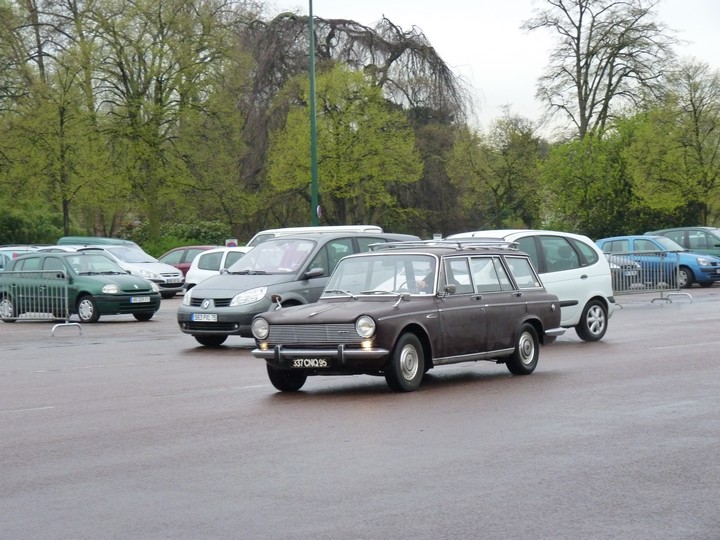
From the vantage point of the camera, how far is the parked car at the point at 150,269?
129 feet

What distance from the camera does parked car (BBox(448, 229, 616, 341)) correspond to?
20312 mm

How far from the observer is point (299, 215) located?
60.6 m

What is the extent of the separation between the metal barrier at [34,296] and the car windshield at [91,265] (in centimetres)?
64

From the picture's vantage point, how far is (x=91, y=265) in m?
29.2

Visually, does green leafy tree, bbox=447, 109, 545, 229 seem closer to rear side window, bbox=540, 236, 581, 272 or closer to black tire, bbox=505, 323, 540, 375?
rear side window, bbox=540, 236, 581, 272

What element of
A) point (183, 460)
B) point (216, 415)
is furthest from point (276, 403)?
point (183, 460)

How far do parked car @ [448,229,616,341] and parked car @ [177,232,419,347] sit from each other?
2.21 m

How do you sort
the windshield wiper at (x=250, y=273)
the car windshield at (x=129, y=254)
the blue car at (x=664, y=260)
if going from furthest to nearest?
1. the car windshield at (x=129, y=254)
2. the blue car at (x=664, y=260)
3. the windshield wiper at (x=250, y=273)

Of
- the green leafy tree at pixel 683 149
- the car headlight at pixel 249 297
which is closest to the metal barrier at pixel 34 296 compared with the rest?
the car headlight at pixel 249 297

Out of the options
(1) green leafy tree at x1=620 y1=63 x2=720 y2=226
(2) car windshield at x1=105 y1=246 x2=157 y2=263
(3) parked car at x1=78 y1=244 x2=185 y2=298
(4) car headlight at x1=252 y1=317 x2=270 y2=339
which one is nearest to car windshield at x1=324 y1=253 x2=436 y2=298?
(4) car headlight at x1=252 y1=317 x2=270 y2=339

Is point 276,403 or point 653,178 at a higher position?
point 653,178

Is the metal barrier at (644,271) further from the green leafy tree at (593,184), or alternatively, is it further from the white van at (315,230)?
the green leafy tree at (593,184)

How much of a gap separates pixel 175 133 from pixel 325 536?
51.6m

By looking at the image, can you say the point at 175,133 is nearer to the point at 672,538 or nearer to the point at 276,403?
the point at 276,403
